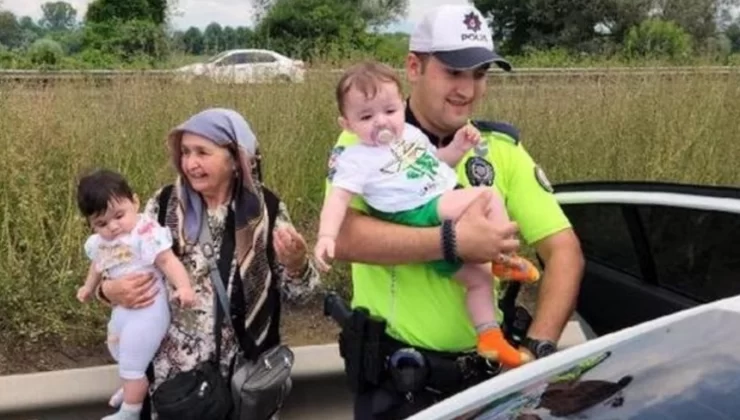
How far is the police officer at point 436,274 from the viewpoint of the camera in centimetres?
292

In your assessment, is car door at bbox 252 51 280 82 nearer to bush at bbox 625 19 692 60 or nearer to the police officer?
bush at bbox 625 19 692 60

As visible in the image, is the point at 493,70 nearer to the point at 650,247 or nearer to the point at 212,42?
the point at 212,42

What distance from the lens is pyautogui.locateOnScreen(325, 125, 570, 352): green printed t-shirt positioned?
2934mm

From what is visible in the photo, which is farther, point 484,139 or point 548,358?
point 484,139

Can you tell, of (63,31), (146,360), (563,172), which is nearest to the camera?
(146,360)

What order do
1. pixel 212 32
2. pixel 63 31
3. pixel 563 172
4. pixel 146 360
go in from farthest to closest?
1. pixel 63 31
2. pixel 212 32
3. pixel 563 172
4. pixel 146 360

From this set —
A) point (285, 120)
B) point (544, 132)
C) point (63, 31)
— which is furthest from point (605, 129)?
point (63, 31)

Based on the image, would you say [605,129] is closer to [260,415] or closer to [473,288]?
[260,415]

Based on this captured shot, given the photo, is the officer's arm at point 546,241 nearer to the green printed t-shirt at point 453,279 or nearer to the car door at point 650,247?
the green printed t-shirt at point 453,279

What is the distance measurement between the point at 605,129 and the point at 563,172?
566 millimetres

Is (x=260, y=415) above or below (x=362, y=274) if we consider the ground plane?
below

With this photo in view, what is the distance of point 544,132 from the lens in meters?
7.89

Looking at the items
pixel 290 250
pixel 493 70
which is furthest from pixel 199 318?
pixel 493 70

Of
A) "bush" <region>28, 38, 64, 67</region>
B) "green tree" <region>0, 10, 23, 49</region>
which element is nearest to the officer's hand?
"bush" <region>28, 38, 64, 67</region>
